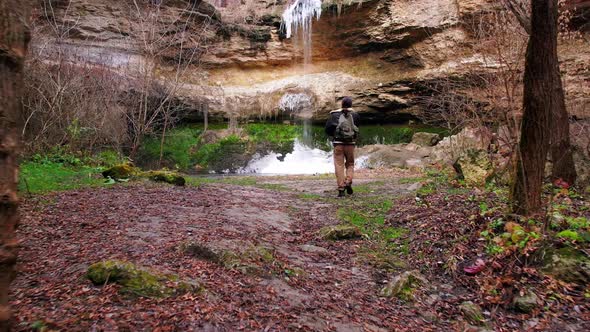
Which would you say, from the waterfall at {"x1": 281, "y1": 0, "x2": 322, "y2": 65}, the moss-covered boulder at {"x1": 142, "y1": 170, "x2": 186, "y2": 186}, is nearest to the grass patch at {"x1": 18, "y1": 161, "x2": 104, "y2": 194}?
the moss-covered boulder at {"x1": 142, "y1": 170, "x2": 186, "y2": 186}

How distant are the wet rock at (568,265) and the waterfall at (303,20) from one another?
25956mm

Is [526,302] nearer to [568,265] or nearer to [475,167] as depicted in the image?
[568,265]

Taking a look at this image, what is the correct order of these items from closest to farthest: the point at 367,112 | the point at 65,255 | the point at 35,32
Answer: the point at 65,255
the point at 35,32
the point at 367,112

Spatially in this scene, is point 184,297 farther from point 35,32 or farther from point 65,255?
point 35,32

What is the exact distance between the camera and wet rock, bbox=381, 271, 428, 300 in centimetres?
370

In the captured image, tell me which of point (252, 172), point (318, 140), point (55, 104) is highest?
point (55, 104)

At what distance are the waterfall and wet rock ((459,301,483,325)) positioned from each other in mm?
26352

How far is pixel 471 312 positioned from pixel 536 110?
104 inches

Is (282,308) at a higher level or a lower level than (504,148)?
lower

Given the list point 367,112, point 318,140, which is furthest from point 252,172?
point 367,112

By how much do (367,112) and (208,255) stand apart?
24.0 metres

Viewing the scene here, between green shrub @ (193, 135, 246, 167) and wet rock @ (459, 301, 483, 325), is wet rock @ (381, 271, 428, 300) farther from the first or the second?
green shrub @ (193, 135, 246, 167)

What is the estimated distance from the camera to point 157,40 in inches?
516

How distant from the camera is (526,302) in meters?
3.37
